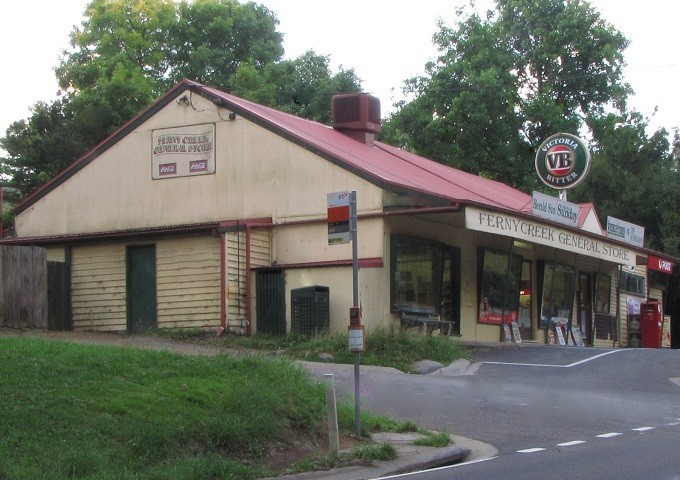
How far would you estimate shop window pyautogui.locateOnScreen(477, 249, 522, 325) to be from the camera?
92.5 feet

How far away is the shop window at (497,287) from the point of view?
92.5 feet

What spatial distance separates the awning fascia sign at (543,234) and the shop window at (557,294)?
1.56 metres

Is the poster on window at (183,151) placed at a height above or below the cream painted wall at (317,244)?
above

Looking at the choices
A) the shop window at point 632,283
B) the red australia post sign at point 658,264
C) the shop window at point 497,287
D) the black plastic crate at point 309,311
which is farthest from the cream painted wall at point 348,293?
the shop window at point 632,283

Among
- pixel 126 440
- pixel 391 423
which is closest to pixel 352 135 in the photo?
pixel 391 423

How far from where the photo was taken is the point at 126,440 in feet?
34.3

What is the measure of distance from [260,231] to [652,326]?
52.6 ft

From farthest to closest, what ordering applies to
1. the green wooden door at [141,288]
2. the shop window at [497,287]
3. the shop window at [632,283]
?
the shop window at [632,283], the shop window at [497,287], the green wooden door at [141,288]

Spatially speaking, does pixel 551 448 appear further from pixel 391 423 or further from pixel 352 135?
pixel 352 135

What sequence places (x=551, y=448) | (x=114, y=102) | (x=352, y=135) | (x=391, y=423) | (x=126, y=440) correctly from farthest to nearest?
(x=114, y=102) < (x=352, y=135) < (x=391, y=423) < (x=551, y=448) < (x=126, y=440)

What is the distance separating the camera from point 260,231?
25.5 m

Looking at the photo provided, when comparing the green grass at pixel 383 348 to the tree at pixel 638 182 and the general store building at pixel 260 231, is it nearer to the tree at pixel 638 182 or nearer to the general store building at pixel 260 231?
the general store building at pixel 260 231

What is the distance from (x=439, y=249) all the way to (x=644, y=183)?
74.1 feet

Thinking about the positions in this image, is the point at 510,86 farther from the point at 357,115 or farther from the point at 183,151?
the point at 183,151
